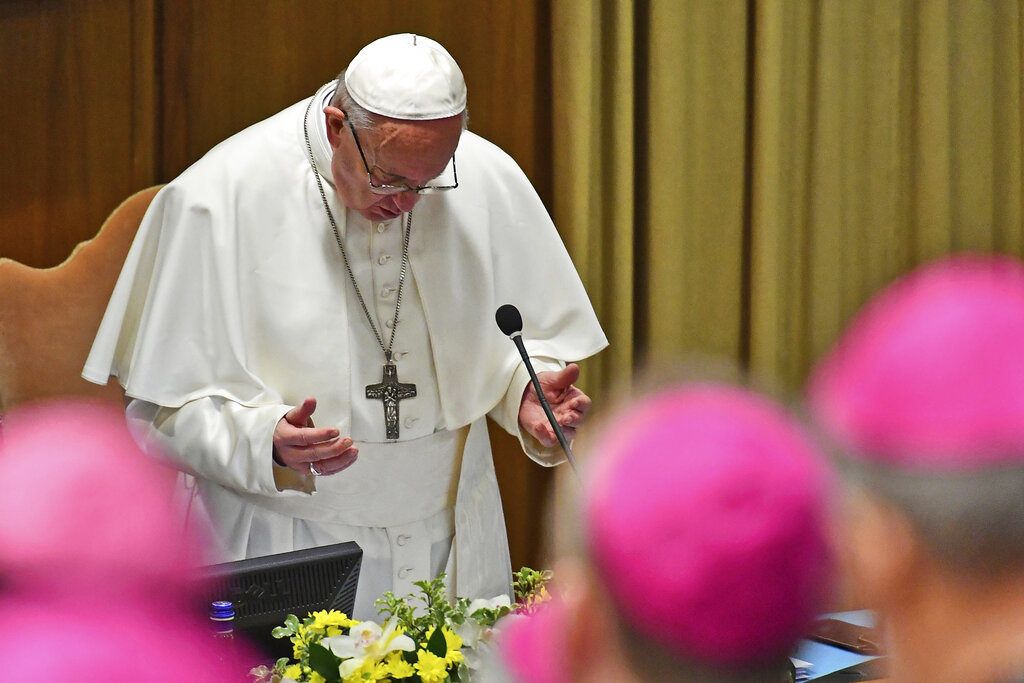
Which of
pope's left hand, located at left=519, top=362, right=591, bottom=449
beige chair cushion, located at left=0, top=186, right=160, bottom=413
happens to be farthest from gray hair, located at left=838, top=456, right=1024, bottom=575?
beige chair cushion, located at left=0, top=186, right=160, bottom=413

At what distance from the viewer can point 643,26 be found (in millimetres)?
4324

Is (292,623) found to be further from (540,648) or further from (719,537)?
(719,537)

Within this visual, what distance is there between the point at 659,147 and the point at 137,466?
12.5ft

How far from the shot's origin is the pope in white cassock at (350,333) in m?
2.66

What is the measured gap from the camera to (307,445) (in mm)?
2471

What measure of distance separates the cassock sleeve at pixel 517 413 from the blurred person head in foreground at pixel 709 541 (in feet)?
6.91

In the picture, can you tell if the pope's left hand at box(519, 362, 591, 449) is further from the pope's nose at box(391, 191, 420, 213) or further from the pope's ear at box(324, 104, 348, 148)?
the pope's ear at box(324, 104, 348, 148)

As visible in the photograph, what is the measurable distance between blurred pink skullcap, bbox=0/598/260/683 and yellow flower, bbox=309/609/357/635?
1.22 meters

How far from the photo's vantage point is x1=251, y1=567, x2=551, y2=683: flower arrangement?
1.75 metres

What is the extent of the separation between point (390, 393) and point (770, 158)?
207 cm

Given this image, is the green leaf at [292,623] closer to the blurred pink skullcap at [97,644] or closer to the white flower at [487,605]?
the white flower at [487,605]

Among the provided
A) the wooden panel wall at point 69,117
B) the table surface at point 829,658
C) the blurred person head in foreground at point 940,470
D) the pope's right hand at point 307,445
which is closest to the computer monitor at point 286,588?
the pope's right hand at point 307,445

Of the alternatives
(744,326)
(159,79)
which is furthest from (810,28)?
(159,79)

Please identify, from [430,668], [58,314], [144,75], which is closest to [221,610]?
[430,668]
